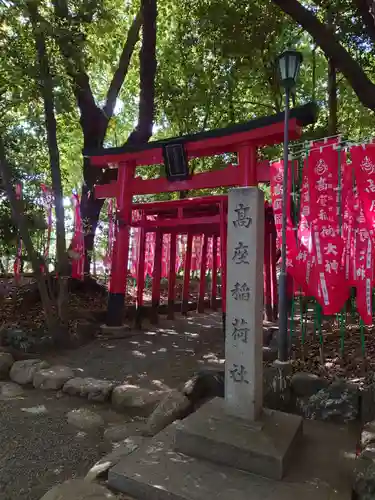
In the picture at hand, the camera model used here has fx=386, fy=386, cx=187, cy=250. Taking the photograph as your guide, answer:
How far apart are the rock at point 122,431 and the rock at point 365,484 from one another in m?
2.23

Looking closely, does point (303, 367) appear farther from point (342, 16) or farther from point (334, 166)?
point (342, 16)

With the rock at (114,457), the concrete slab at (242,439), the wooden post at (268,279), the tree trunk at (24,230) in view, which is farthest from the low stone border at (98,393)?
the wooden post at (268,279)

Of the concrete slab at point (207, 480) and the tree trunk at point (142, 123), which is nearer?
the concrete slab at point (207, 480)

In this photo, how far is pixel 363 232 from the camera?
4.81 meters

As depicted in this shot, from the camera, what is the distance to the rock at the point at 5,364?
598 centimetres

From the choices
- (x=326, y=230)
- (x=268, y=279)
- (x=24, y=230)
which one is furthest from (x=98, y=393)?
(x=268, y=279)

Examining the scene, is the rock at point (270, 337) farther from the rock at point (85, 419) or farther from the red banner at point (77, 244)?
the red banner at point (77, 244)

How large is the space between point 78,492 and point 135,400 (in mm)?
2006

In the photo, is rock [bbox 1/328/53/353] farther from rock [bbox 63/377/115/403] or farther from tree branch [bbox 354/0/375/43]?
tree branch [bbox 354/0/375/43]

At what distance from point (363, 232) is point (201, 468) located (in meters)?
3.33

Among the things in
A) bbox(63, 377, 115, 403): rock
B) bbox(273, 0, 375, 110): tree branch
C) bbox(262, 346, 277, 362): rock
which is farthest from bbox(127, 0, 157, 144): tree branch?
bbox(63, 377, 115, 403): rock

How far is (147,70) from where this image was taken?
34.3 ft

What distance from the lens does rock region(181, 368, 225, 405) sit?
483 centimetres

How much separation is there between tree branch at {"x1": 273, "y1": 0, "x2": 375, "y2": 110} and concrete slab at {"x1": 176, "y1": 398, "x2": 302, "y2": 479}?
6.09 metres
